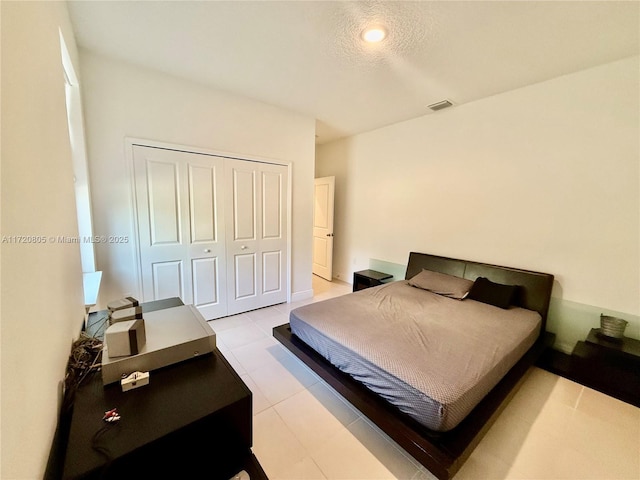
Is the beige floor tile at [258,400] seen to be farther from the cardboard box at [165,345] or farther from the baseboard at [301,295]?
the baseboard at [301,295]

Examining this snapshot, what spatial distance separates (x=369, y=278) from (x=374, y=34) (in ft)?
9.31

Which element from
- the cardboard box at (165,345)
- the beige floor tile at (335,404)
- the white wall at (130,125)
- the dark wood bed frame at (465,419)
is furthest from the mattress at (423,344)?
the white wall at (130,125)

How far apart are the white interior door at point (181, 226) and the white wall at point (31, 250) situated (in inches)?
56.8

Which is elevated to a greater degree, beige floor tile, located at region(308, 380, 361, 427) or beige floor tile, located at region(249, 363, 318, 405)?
beige floor tile, located at region(249, 363, 318, 405)

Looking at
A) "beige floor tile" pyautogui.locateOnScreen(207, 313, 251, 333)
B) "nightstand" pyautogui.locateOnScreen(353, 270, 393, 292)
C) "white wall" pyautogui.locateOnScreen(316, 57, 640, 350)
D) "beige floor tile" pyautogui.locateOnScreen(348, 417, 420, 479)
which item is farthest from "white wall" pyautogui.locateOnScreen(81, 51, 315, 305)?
"beige floor tile" pyautogui.locateOnScreen(348, 417, 420, 479)

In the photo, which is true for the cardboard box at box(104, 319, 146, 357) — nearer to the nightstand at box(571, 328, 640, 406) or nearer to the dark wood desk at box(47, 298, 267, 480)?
the dark wood desk at box(47, 298, 267, 480)

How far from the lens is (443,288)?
2.84 m

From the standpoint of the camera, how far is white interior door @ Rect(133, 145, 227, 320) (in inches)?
99.7

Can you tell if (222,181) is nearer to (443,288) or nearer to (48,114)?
(48,114)

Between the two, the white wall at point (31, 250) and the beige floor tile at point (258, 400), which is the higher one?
the white wall at point (31, 250)

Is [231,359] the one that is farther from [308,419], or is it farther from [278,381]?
[308,419]

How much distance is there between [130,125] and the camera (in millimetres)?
2391

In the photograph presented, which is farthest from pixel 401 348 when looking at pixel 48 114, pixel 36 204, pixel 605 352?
pixel 48 114

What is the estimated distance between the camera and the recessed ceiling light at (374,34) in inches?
71.5
